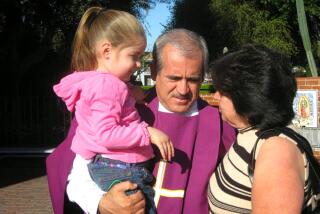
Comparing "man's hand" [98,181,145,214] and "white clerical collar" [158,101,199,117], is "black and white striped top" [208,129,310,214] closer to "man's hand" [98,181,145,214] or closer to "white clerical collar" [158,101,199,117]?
"man's hand" [98,181,145,214]

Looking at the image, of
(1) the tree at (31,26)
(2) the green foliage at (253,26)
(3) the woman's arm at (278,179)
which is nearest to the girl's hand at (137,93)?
(3) the woman's arm at (278,179)

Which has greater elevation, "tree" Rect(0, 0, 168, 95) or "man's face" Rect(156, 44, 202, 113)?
"man's face" Rect(156, 44, 202, 113)

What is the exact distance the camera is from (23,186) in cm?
1113

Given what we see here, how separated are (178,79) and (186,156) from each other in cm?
40

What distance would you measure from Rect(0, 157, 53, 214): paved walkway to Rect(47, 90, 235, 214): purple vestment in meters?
6.18

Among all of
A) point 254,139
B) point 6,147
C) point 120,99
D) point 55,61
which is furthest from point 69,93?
point 55,61

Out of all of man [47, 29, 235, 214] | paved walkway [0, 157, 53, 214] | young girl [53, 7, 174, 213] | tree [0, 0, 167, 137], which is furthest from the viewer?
tree [0, 0, 167, 137]

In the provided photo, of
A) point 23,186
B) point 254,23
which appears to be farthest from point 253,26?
point 23,186

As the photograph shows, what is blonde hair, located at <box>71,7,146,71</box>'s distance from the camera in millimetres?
2600

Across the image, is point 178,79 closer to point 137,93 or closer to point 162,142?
point 137,93

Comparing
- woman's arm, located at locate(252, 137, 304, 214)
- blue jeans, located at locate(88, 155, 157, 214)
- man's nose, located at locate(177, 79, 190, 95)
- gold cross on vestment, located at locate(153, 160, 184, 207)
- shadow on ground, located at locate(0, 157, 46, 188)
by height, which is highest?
man's nose, located at locate(177, 79, 190, 95)

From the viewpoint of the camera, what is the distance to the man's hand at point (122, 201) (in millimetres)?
2471

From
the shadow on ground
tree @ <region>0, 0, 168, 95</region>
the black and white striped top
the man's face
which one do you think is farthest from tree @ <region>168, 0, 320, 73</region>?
the black and white striped top

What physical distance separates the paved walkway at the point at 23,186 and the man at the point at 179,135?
6259 mm
